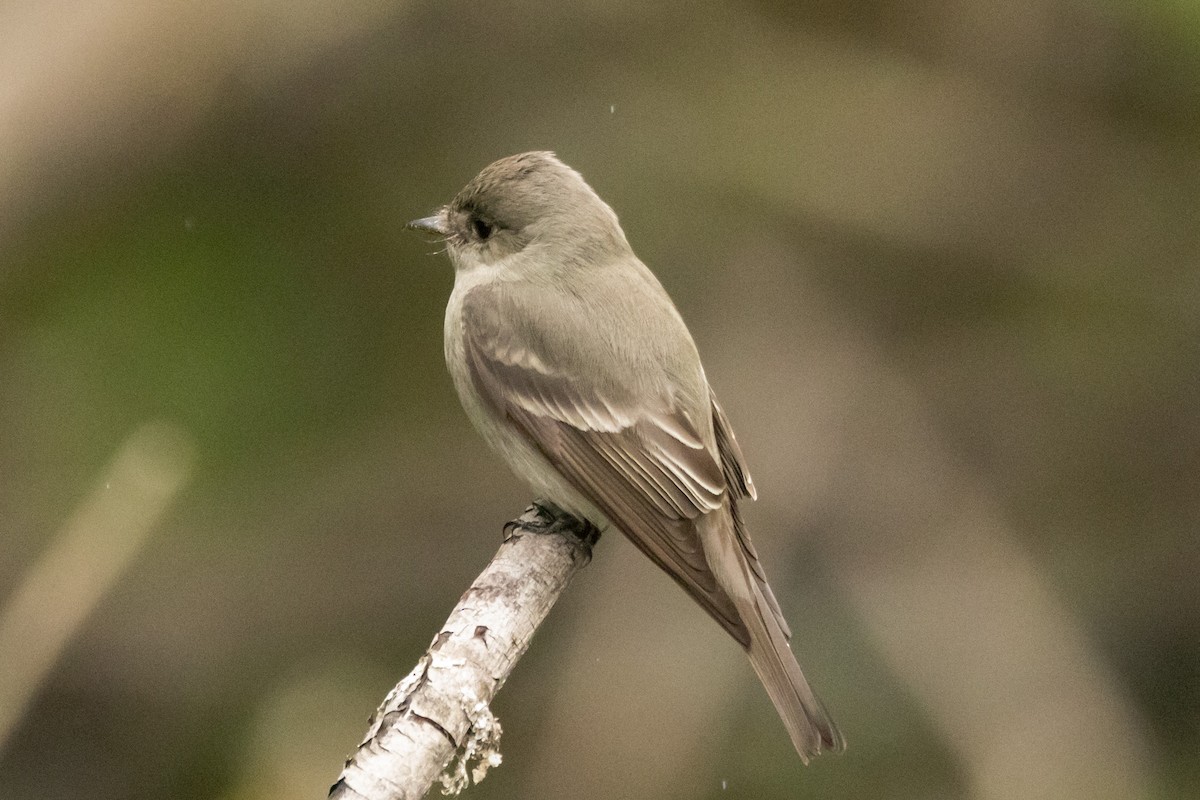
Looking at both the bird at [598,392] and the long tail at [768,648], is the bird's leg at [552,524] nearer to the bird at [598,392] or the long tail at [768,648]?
the bird at [598,392]

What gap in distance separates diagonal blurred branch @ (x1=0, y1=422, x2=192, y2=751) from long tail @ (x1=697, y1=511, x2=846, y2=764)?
1461 millimetres

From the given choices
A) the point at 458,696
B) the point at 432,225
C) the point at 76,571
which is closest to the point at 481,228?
the point at 432,225

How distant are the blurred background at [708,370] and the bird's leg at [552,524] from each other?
1126mm

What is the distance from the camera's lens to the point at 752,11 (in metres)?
5.48

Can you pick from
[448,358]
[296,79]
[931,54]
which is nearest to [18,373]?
[296,79]

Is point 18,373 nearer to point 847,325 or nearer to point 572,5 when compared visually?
point 572,5

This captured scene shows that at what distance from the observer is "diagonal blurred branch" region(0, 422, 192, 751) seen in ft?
12.2

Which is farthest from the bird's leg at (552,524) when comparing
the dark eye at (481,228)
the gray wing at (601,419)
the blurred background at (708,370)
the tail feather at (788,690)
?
the blurred background at (708,370)

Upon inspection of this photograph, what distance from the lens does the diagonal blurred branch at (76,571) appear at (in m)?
3.73

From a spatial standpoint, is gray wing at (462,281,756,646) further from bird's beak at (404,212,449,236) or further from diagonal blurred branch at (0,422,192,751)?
diagonal blurred branch at (0,422,192,751)

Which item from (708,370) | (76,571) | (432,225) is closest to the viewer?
(76,571)

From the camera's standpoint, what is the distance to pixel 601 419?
12.6ft

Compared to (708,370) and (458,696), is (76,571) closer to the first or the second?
(458,696)

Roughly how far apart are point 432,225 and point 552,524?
95 cm
